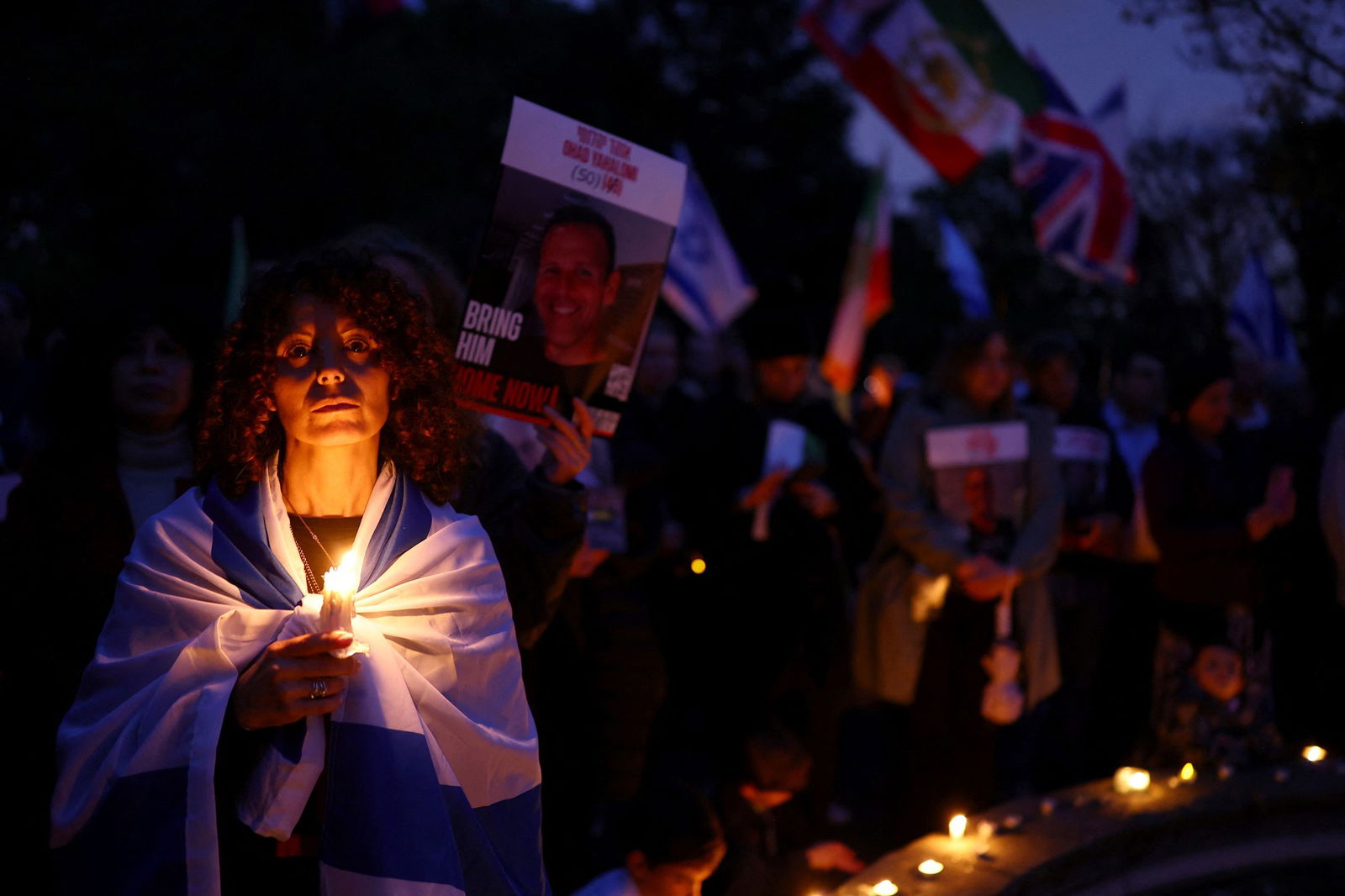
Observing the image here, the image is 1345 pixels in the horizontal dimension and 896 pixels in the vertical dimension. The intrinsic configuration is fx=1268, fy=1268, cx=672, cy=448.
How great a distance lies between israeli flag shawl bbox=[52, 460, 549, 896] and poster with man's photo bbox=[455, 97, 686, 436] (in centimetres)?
87

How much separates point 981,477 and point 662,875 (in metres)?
2.63

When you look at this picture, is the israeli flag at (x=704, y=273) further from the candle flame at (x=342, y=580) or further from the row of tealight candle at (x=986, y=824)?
the candle flame at (x=342, y=580)

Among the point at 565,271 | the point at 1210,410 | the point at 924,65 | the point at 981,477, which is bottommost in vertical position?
the point at 981,477

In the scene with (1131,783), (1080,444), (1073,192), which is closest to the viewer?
(1131,783)

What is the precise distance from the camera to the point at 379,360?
2.56 meters

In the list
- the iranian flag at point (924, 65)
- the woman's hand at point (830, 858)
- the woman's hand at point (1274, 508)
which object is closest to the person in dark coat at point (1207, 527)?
the woman's hand at point (1274, 508)

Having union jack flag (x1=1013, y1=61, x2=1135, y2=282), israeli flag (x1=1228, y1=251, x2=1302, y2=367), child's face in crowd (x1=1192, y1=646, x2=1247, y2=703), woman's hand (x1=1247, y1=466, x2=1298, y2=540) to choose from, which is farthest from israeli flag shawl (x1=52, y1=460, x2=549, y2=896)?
union jack flag (x1=1013, y1=61, x2=1135, y2=282)

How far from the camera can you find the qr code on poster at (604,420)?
3412 millimetres

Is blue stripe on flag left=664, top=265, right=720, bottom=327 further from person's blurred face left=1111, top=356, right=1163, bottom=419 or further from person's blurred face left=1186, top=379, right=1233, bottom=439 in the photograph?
person's blurred face left=1186, top=379, right=1233, bottom=439

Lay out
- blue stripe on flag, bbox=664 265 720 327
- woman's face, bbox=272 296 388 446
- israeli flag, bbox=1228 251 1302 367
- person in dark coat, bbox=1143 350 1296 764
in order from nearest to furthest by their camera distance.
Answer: woman's face, bbox=272 296 388 446, person in dark coat, bbox=1143 350 1296 764, blue stripe on flag, bbox=664 265 720 327, israeli flag, bbox=1228 251 1302 367

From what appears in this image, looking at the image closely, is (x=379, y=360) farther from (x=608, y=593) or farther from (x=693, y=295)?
(x=693, y=295)

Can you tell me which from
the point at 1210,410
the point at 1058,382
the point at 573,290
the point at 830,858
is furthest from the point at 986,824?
the point at 1058,382

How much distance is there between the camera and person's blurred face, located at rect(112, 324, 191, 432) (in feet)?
11.7

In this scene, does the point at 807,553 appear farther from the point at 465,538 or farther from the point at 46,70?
the point at 46,70
